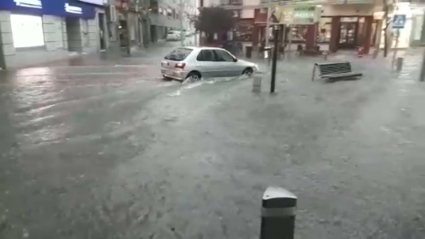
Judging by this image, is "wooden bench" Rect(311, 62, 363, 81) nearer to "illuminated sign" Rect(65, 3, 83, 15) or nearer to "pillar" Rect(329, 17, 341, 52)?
"illuminated sign" Rect(65, 3, 83, 15)

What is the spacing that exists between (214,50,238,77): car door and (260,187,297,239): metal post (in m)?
13.5

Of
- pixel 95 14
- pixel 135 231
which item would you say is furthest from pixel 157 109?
pixel 95 14

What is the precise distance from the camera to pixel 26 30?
2166cm

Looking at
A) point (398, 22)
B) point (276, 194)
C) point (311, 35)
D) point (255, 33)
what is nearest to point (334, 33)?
point (311, 35)

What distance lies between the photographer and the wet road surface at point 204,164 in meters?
4.01

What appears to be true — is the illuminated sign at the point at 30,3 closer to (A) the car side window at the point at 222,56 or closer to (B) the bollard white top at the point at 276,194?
(A) the car side window at the point at 222,56

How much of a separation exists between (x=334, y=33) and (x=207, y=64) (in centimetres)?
2531

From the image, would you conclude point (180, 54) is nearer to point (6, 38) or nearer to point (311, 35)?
point (6, 38)

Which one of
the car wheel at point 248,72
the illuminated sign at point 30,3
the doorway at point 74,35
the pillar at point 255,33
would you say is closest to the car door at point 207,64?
the car wheel at point 248,72

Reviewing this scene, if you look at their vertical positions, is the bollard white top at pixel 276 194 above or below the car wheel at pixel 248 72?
above

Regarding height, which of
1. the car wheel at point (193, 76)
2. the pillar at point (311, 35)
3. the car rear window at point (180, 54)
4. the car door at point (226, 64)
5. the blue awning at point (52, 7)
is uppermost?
the blue awning at point (52, 7)

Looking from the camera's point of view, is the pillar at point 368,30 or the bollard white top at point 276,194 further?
the pillar at point 368,30

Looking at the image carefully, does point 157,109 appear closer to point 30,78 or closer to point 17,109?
point 17,109

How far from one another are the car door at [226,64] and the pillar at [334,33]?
22.9 meters
